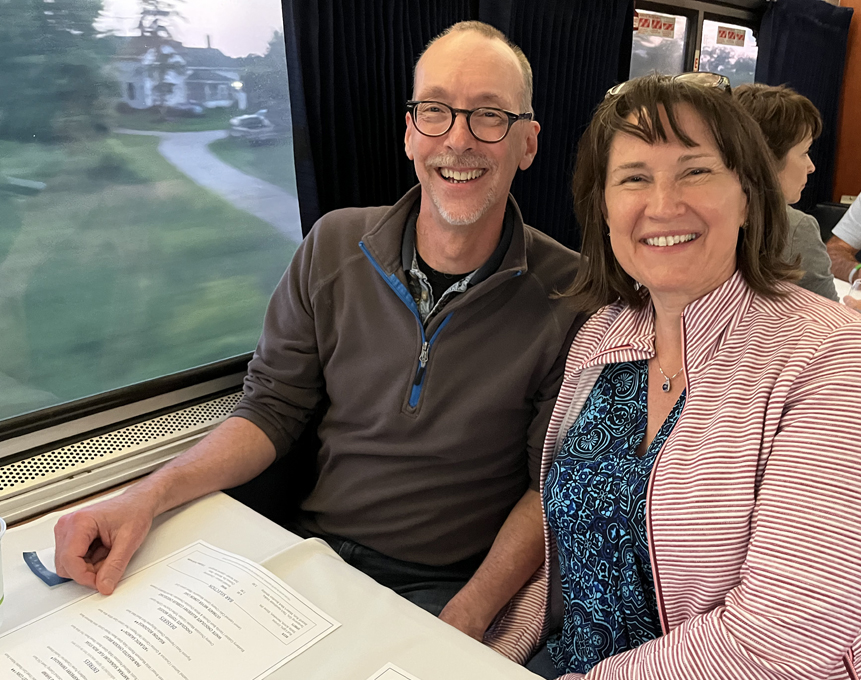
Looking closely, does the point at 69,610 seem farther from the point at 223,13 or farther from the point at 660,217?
the point at 223,13

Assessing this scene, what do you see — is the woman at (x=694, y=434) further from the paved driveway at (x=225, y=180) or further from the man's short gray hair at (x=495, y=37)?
the paved driveway at (x=225, y=180)

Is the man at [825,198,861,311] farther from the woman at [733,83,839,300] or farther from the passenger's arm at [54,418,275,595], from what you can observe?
the passenger's arm at [54,418,275,595]

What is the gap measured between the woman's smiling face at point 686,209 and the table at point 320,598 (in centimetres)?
61

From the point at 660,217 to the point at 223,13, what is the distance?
4.59ft

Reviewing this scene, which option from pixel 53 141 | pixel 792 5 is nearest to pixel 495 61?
pixel 53 141

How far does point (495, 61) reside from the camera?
56.7 inches

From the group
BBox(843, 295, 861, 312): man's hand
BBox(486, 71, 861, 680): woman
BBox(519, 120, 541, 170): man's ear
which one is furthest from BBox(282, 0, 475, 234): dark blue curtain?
BBox(843, 295, 861, 312): man's hand

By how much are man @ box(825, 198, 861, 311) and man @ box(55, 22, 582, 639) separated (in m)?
2.45

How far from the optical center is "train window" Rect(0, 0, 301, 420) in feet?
5.11

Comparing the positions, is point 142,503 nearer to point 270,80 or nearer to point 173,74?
point 173,74

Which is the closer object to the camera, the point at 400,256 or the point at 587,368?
the point at 587,368

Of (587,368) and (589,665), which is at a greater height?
(587,368)

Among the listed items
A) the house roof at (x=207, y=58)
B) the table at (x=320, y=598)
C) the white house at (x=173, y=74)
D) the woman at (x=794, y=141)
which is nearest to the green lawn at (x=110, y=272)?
the white house at (x=173, y=74)

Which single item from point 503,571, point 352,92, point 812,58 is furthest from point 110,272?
point 812,58
